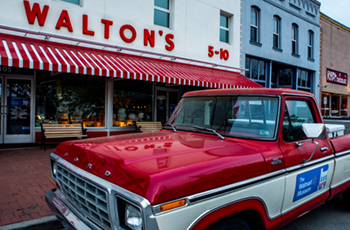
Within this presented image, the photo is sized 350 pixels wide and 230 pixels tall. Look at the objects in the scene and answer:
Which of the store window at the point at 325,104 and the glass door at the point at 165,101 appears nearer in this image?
the glass door at the point at 165,101

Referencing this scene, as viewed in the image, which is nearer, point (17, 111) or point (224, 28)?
Result: point (17, 111)

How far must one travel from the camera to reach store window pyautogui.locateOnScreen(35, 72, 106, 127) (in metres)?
8.48

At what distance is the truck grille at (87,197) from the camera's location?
1.86m

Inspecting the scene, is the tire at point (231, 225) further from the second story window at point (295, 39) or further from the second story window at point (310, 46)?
the second story window at point (310, 46)

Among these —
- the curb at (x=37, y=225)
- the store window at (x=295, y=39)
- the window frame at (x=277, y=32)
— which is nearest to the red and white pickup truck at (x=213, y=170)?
the curb at (x=37, y=225)

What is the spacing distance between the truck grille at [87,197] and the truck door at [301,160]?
1.68m

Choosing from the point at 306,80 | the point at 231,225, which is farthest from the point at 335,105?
the point at 231,225

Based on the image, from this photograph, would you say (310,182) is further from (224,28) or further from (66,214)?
(224,28)

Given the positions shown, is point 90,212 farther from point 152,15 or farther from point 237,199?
point 152,15

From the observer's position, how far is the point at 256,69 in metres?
14.2

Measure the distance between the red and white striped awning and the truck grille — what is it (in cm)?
455

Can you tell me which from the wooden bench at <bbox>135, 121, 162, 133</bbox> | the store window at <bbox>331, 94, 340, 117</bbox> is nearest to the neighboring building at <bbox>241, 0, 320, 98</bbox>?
the store window at <bbox>331, 94, 340, 117</bbox>

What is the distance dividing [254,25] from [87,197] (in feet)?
46.0

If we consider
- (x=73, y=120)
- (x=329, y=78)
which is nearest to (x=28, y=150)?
(x=73, y=120)
